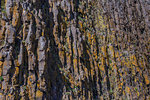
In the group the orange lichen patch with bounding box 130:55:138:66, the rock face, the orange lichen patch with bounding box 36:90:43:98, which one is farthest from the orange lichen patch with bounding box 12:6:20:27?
the orange lichen patch with bounding box 130:55:138:66

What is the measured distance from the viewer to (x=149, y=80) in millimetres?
4223

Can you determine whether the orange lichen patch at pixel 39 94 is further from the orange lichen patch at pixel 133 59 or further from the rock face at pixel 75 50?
the orange lichen patch at pixel 133 59

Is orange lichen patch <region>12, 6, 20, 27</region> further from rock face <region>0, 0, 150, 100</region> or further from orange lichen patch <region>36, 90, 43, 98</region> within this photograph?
orange lichen patch <region>36, 90, 43, 98</region>

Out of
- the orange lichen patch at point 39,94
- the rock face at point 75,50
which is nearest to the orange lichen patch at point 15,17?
the rock face at point 75,50

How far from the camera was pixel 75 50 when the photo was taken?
3656 millimetres

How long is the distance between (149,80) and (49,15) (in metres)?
3.11

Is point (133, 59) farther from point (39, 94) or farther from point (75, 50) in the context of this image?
point (39, 94)

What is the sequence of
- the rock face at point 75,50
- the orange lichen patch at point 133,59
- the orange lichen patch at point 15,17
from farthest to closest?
1. the orange lichen patch at point 133,59
2. the orange lichen patch at point 15,17
3. the rock face at point 75,50

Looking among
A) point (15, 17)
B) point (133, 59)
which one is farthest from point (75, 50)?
point (133, 59)

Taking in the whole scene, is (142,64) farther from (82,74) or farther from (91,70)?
(82,74)

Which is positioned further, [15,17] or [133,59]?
[133,59]

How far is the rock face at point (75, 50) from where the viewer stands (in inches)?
113

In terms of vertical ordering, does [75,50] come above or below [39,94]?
above

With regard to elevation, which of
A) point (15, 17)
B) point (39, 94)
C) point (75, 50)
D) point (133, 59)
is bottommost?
point (39, 94)
